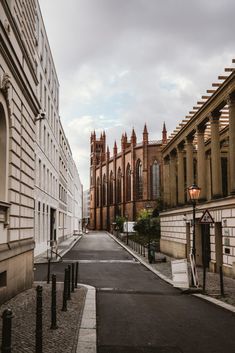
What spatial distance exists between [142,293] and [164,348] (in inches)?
287

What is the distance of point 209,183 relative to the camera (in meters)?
31.0

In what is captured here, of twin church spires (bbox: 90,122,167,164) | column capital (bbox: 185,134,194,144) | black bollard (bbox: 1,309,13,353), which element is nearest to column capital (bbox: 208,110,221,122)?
column capital (bbox: 185,134,194,144)

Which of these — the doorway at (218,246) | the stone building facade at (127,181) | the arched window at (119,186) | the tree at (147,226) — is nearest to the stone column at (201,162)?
the doorway at (218,246)

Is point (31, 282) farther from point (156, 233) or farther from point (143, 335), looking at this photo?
point (156, 233)

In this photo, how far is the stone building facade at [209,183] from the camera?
18797 millimetres

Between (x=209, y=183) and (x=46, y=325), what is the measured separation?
78.9ft

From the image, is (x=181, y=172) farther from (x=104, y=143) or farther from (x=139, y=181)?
(x=104, y=143)

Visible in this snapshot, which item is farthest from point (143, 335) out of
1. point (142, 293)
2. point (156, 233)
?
point (156, 233)

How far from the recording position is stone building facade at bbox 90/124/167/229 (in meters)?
79.6

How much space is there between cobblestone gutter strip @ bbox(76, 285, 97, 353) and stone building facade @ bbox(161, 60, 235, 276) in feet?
18.9

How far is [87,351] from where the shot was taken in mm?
6578

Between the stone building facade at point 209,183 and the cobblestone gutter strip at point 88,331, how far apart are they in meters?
5.75

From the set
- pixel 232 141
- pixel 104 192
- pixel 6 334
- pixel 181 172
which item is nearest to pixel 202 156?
pixel 181 172

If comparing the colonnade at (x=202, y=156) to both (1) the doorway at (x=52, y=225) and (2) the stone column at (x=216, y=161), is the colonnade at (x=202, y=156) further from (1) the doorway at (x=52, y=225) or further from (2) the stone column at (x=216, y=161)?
(1) the doorway at (x=52, y=225)
